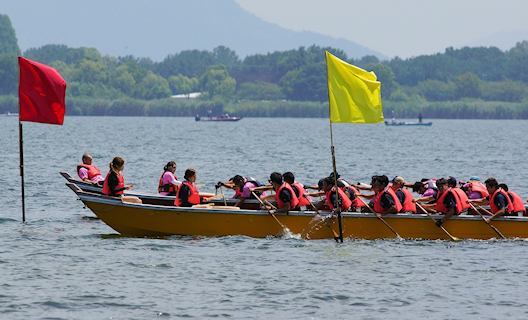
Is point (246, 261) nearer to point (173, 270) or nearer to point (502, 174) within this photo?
point (173, 270)

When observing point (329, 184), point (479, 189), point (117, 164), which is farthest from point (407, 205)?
point (117, 164)

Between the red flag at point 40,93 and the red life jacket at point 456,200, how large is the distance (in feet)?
32.0

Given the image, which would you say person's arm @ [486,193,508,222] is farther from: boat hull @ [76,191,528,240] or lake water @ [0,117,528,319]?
lake water @ [0,117,528,319]

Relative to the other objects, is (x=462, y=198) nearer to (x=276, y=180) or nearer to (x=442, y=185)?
(x=442, y=185)

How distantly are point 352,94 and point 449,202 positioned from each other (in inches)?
133

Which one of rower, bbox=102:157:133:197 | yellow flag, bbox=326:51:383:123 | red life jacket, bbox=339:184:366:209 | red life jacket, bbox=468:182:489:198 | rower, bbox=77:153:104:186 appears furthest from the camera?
rower, bbox=77:153:104:186

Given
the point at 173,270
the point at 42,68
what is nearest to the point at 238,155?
the point at 42,68

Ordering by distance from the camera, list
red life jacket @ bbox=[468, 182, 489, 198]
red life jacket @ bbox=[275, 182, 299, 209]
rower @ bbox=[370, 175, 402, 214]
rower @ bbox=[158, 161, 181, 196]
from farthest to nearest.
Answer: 1. rower @ bbox=[158, 161, 181, 196]
2. red life jacket @ bbox=[468, 182, 489, 198]
3. red life jacket @ bbox=[275, 182, 299, 209]
4. rower @ bbox=[370, 175, 402, 214]

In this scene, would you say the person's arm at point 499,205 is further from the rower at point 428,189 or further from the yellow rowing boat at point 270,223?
the rower at point 428,189

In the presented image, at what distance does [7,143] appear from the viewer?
10075 centimetres

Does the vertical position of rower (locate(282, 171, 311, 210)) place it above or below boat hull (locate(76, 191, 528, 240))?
above

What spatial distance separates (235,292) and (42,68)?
10867 mm

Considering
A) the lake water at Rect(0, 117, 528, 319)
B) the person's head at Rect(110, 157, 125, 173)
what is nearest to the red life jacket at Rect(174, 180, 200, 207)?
the lake water at Rect(0, 117, 528, 319)

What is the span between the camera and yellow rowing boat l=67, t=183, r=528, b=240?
3006 centimetres
